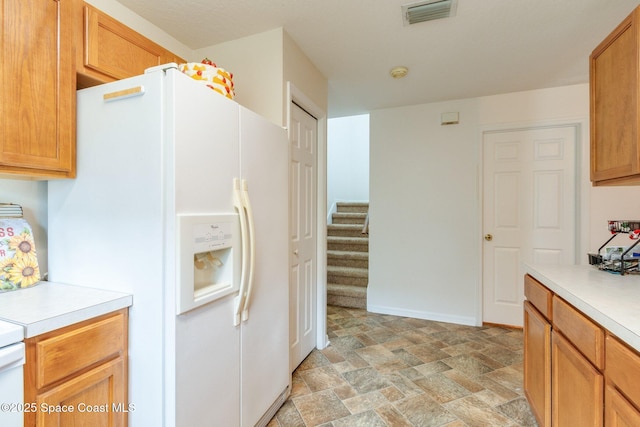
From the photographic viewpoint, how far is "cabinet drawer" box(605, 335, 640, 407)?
89 cm

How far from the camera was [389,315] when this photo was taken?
3.53 meters

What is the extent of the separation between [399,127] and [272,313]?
2675 mm

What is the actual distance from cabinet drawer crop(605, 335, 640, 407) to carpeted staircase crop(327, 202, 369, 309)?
2.78 m

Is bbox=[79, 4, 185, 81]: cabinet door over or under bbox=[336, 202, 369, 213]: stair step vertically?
over

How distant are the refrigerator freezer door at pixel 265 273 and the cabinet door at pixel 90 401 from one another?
51 cm

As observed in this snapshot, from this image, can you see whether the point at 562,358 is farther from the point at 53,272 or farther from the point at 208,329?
the point at 53,272

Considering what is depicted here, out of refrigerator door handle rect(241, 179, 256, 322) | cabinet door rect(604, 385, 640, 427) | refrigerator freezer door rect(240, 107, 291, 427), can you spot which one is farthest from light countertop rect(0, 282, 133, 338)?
cabinet door rect(604, 385, 640, 427)

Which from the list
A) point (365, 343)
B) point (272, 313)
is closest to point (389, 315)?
point (365, 343)

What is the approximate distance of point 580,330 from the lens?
1205 mm

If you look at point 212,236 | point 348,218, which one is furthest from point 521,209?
point 212,236

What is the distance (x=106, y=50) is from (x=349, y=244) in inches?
141

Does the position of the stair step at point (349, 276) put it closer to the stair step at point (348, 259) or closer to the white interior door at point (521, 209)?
the stair step at point (348, 259)

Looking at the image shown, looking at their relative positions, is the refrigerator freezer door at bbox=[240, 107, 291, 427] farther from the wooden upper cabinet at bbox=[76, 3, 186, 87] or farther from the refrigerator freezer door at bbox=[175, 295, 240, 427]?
the wooden upper cabinet at bbox=[76, 3, 186, 87]

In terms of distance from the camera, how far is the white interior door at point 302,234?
2.25 metres
